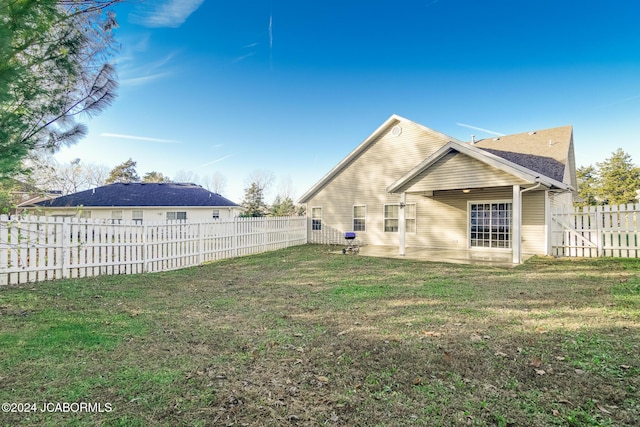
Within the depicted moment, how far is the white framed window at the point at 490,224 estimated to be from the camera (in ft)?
40.1

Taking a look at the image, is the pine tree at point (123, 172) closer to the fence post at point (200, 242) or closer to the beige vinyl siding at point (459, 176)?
the fence post at point (200, 242)

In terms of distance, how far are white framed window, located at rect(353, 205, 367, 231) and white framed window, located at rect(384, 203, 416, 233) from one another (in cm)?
120

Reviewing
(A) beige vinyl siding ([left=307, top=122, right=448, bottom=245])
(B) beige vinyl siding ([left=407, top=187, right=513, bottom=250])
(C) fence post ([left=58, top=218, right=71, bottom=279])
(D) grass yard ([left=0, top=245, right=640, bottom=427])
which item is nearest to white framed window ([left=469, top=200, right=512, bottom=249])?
(B) beige vinyl siding ([left=407, top=187, right=513, bottom=250])

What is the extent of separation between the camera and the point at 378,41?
1515 cm

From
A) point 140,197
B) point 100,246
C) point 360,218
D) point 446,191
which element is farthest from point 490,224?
point 140,197

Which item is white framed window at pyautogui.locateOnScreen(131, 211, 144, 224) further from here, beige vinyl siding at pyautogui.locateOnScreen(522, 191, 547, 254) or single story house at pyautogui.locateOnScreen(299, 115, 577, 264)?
beige vinyl siding at pyautogui.locateOnScreen(522, 191, 547, 254)

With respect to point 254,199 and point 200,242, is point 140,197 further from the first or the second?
point 200,242

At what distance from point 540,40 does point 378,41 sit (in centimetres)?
751

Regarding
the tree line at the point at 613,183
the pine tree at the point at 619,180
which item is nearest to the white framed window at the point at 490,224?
the tree line at the point at 613,183

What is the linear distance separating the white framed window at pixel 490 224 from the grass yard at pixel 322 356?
624 cm

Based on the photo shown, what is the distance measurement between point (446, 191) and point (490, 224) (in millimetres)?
2315

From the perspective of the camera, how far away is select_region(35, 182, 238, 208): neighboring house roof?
23906mm

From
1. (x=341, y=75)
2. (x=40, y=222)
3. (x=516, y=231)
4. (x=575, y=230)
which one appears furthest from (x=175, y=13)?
(x=575, y=230)

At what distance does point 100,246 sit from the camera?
289 inches
